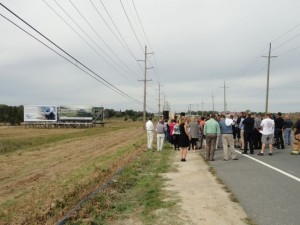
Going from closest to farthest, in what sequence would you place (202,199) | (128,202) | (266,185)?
(128,202) → (202,199) → (266,185)

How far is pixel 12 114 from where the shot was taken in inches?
5458

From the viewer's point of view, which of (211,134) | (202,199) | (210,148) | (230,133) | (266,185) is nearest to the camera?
(202,199)

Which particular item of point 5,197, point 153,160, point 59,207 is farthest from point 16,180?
point 59,207

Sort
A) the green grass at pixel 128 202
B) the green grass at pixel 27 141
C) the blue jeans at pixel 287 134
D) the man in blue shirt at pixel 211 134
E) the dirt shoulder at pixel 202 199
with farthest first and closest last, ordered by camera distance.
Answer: the green grass at pixel 27 141 < the blue jeans at pixel 287 134 < the man in blue shirt at pixel 211 134 < the green grass at pixel 128 202 < the dirt shoulder at pixel 202 199

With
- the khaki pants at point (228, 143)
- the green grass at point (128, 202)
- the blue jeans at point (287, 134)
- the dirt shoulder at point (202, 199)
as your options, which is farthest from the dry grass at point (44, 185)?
the blue jeans at point (287, 134)

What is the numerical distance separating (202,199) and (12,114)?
13603 centimetres

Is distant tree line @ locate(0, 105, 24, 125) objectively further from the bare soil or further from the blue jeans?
the blue jeans

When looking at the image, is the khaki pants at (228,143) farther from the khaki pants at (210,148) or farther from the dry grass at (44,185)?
the dry grass at (44,185)

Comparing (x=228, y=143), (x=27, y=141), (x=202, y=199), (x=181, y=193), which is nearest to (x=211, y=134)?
(x=228, y=143)

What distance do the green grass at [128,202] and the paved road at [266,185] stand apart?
5.55ft

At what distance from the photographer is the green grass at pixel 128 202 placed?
7.91 metres

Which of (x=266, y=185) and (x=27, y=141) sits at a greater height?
(x=266, y=185)

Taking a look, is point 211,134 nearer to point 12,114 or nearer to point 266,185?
point 266,185

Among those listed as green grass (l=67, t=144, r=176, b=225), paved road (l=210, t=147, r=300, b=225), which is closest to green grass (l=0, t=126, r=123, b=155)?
paved road (l=210, t=147, r=300, b=225)
